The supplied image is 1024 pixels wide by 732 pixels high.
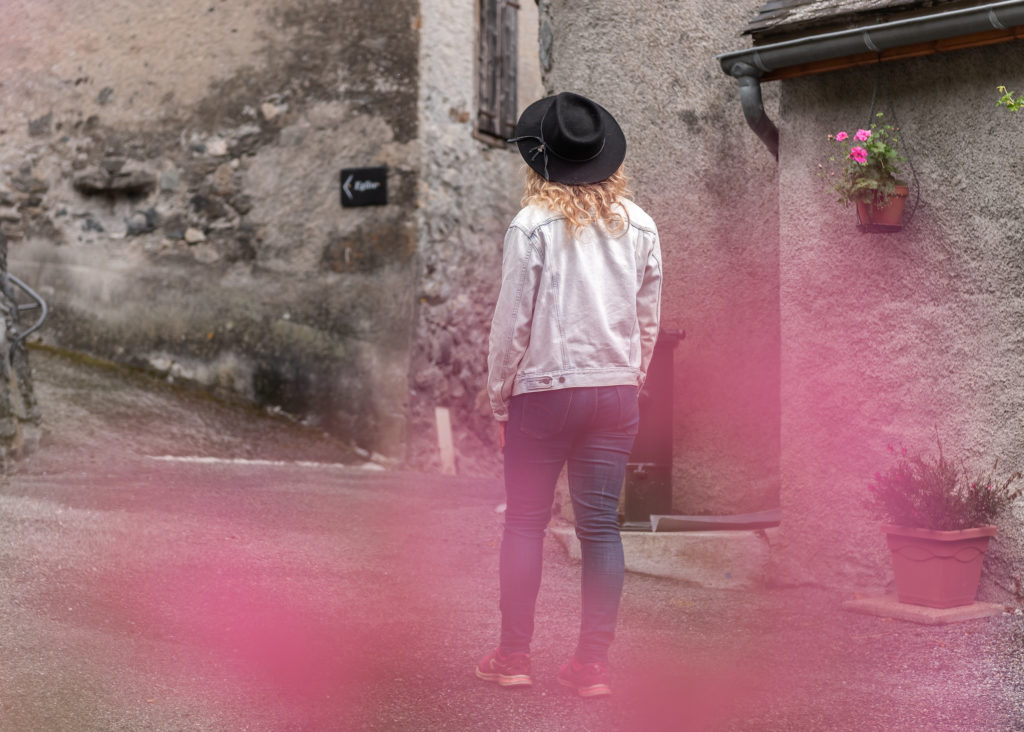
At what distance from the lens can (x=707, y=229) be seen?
6688mm

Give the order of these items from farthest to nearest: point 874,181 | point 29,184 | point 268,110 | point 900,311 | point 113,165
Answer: point 29,184 → point 113,165 → point 268,110 → point 900,311 → point 874,181

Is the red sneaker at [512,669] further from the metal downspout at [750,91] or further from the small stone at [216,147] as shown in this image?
the small stone at [216,147]

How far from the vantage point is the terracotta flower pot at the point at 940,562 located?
4.95 m

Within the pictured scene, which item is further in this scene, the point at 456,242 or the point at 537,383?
the point at 456,242

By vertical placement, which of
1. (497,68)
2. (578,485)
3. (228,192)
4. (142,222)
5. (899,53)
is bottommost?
(578,485)

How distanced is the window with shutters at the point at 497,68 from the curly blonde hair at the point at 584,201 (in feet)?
23.6

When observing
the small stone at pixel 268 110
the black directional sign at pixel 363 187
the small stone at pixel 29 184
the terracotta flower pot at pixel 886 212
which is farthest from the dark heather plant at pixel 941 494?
the small stone at pixel 29 184

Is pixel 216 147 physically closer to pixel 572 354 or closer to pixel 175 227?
pixel 175 227

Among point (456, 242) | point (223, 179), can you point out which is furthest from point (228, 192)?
point (456, 242)

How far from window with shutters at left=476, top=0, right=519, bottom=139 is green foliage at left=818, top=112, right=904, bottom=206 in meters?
5.87

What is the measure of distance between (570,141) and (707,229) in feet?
10.1

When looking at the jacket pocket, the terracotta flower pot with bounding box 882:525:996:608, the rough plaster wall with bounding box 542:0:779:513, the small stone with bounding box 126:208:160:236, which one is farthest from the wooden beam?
the small stone with bounding box 126:208:160:236

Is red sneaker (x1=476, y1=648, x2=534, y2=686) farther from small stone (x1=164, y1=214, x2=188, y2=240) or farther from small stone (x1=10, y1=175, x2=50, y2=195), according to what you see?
small stone (x1=10, y1=175, x2=50, y2=195)

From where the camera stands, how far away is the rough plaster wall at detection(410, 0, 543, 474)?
10.2 metres
